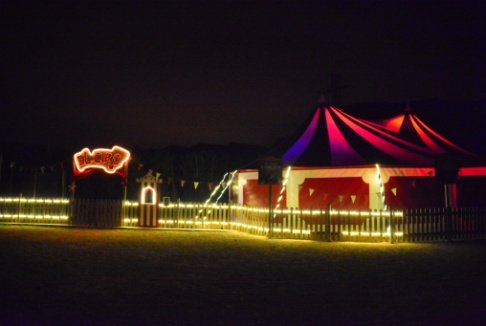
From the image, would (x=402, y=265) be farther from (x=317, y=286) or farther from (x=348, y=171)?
(x=348, y=171)

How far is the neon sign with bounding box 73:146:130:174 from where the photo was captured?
1539cm

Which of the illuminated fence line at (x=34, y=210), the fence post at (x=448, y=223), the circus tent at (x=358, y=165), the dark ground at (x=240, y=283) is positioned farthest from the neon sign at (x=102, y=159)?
the fence post at (x=448, y=223)

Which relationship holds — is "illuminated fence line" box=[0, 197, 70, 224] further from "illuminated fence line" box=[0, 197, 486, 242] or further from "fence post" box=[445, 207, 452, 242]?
"fence post" box=[445, 207, 452, 242]

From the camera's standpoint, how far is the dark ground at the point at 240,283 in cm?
425

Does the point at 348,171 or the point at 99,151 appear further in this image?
the point at 99,151

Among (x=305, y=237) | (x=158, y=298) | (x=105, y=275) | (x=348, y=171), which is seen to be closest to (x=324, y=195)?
(x=348, y=171)

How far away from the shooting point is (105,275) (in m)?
6.27

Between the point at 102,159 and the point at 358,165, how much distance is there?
849 centimetres

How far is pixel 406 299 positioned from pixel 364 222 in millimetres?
6118

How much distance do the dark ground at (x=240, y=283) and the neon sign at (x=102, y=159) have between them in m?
5.62

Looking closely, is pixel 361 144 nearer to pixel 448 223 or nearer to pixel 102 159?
pixel 448 223

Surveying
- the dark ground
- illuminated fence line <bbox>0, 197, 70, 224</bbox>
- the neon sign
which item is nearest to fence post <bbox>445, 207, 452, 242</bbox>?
the dark ground

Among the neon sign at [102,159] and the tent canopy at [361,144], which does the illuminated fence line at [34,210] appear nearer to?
the neon sign at [102,159]

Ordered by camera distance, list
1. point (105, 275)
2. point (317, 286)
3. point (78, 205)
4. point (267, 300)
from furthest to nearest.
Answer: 1. point (78, 205)
2. point (105, 275)
3. point (317, 286)
4. point (267, 300)
